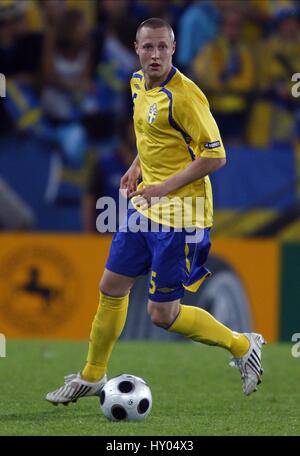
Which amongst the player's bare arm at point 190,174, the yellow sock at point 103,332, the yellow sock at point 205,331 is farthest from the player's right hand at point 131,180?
the yellow sock at point 205,331

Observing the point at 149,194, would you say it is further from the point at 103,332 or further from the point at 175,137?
the point at 103,332

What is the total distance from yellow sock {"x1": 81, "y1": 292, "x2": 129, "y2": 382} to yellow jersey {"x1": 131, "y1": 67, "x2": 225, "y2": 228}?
1.76ft

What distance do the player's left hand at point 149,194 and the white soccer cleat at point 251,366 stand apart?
0.98m

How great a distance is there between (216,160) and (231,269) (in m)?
5.36

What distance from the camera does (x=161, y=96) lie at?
5266 mm

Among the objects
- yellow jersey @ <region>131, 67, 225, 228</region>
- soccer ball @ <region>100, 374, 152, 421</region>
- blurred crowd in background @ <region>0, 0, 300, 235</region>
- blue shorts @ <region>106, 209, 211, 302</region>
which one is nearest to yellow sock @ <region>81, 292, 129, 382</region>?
blue shorts @ <region>106, 209, 211, 302</region>

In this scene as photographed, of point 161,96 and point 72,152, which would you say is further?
point 72,152

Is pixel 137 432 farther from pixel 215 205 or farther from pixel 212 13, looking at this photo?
pixel 212 13

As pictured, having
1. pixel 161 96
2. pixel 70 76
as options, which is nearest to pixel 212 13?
pixel 70 76

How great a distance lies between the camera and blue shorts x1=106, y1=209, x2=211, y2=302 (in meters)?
5.29

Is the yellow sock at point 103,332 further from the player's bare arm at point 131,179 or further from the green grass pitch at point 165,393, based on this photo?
the player's bare arm at point 131,179

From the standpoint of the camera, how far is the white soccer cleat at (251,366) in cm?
546

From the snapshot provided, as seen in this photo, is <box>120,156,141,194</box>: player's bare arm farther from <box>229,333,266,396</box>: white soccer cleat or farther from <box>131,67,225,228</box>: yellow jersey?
<box>229,333,266,396</box>: white soccer cleat

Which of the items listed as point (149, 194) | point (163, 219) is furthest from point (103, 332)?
point (149, 194)
